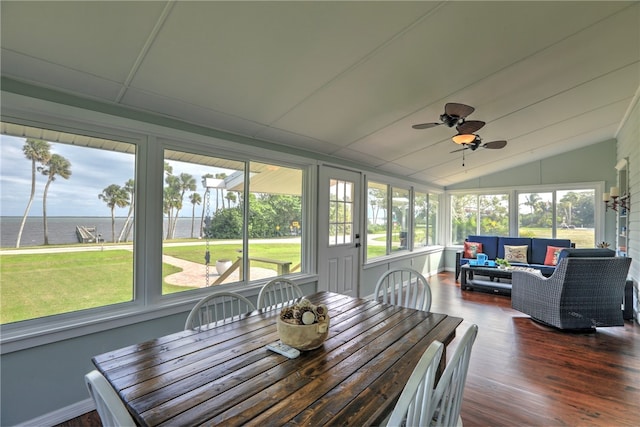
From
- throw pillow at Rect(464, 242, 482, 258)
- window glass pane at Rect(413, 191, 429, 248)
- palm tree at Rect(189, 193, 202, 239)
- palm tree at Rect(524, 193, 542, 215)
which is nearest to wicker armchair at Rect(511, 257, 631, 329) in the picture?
throw pillow at Rect(464, 242, 482, 258)

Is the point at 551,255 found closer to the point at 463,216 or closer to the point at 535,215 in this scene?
the point at 535,215

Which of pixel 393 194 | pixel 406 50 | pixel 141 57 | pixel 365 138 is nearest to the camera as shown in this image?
pixel 141 57

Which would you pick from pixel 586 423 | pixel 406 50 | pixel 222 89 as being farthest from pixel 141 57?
pixel 586 423

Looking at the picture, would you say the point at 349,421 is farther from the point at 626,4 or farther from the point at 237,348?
the point at 626,4

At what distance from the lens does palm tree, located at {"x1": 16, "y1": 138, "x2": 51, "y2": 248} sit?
1.98 metres

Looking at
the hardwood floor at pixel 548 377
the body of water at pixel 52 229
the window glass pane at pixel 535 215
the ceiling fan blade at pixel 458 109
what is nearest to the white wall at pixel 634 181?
the hardwood floor at pixel 548 377

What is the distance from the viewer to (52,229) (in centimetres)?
210

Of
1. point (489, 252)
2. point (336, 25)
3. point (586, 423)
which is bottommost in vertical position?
point (586, 423)

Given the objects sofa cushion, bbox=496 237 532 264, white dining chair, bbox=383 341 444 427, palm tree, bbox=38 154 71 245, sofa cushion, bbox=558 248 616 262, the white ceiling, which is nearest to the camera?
white dining chair, bbox=383 341 444 427

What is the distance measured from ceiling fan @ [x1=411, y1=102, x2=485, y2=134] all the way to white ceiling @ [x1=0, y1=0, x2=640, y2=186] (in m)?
0.24

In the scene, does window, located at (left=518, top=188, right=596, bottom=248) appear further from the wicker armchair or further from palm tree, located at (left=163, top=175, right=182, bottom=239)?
palm tree, located at (left=163, top=175, right=182, bottom=239)

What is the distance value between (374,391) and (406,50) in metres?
2.16

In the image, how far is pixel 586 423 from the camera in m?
2.00

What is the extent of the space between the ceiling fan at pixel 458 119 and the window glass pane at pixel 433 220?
4.52 m
